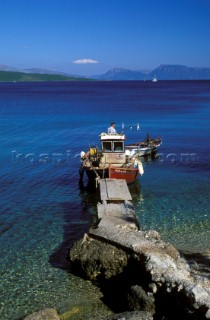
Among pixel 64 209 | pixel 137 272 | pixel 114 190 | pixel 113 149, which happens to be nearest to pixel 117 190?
pixel 114 190

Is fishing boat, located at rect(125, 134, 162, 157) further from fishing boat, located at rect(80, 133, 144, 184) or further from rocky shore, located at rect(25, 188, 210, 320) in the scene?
rocky shore, located at rect(25, 188, 210, 320)

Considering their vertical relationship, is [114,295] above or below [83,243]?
below

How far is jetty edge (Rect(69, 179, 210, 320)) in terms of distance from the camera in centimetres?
1486

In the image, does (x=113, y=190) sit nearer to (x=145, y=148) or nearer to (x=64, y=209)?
(x=64, y=209)

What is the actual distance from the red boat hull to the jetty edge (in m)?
11.2

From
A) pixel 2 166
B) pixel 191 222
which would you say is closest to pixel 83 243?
pixel 191 222

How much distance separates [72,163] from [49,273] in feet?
86.2

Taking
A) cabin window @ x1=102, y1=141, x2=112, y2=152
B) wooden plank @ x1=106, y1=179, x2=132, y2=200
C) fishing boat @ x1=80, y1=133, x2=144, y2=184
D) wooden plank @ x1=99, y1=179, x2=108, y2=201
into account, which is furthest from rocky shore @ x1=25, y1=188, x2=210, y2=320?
cabin window @ x1=102, y1=141, x2=112, y2=152

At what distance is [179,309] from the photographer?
14961 millimetres

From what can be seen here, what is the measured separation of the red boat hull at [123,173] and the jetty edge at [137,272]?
11.2 metres

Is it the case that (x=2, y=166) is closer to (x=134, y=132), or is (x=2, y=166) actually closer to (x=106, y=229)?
(x=106, y=229)

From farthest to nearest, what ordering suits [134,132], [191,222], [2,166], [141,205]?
[134,132] → [2,166] → [141,205] → [191,222]

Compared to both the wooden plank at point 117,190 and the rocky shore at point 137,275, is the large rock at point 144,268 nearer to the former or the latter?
the rocky shore at point 137,275

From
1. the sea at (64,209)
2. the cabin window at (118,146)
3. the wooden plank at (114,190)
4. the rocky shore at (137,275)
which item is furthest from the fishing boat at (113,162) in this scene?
the rocky shore at (137,275)
